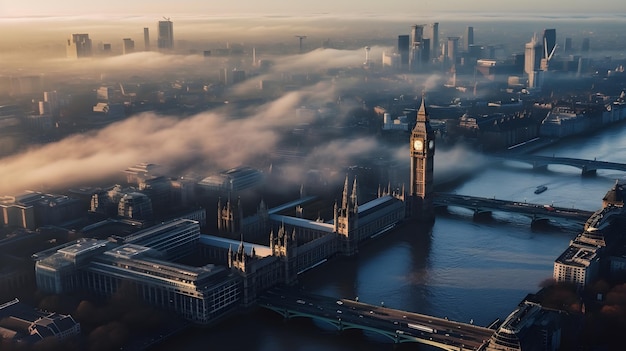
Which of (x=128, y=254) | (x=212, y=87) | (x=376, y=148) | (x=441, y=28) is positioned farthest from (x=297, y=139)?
(x=441, y=28)

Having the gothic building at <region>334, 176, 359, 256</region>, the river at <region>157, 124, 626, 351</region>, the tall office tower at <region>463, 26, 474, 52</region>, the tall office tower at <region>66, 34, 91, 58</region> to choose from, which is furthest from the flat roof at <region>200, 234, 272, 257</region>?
the tall office tower at <region>463, 26, 474, 52</region>

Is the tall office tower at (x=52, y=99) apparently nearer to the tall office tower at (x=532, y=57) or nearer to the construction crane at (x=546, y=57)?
the tall office tower at (x=532, y=57)

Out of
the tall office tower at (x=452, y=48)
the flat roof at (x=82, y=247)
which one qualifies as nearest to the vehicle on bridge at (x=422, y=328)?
A: the flat roof at (x=82, y=247)

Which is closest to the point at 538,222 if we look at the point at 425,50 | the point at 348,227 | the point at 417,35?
the point at 348,227

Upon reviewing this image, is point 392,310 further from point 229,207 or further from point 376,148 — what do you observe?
point 376,148

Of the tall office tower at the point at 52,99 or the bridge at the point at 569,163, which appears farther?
the bridge at the point at 569,163
